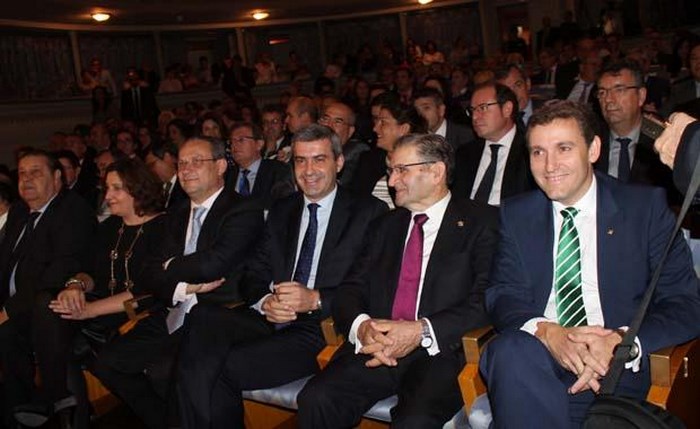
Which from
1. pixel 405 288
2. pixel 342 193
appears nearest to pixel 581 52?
pixel 342 193

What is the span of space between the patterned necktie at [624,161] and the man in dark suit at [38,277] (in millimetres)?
2753

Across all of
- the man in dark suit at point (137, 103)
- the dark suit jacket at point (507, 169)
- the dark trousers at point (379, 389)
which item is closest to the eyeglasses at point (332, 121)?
the dark suit jacket at point (507, 169)

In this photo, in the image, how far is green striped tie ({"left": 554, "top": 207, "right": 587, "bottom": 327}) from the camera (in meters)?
2.28

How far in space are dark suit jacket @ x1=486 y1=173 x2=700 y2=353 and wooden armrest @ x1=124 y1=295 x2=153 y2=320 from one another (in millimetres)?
1750

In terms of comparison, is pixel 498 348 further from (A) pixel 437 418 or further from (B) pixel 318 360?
(B) pixel 318 360

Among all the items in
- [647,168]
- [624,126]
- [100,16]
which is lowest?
[647,168]

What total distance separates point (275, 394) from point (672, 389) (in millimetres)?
1449

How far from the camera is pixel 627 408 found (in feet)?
5.49

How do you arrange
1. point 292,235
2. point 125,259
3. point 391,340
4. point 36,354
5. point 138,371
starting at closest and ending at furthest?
point 391,340
point 292,235
point 138,371
point 36,354
point 125,259

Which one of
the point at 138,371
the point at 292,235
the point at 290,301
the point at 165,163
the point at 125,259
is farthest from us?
the point at 165,163

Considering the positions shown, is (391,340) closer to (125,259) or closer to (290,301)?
(290,301)

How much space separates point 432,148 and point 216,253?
1.12 m

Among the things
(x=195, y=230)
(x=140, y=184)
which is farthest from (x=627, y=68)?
(x=140, y=184)

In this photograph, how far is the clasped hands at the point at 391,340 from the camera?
8.11 feet
